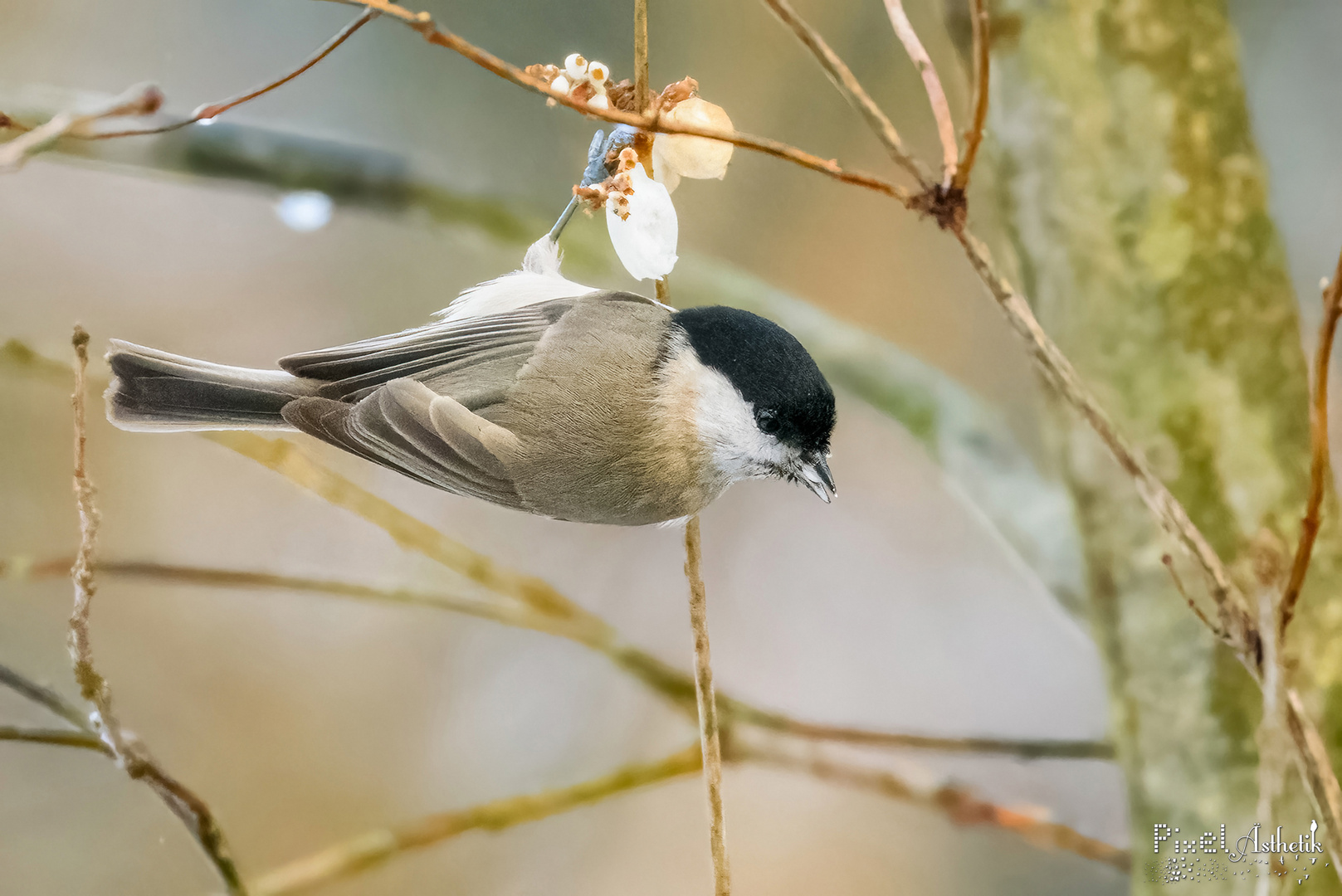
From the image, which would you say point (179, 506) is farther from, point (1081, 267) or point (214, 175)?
point (1081, 267)

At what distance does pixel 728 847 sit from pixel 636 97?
1.87ft

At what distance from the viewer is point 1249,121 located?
705 millimetres

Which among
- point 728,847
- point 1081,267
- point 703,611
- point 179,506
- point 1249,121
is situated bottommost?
point 728,847

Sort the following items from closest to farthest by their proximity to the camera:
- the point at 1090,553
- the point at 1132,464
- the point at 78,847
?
1. the point at 1132,464
2. the point at 78,847
3. the point at 1090,553

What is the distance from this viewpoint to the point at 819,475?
1.78ft

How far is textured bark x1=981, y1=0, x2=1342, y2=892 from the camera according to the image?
2.25 ft

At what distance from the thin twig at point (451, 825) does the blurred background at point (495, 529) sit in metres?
0.01

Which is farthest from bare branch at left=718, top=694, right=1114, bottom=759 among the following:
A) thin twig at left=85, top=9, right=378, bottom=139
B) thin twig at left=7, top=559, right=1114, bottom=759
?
thin twig at left=85, top=9, right=378, bottom=139

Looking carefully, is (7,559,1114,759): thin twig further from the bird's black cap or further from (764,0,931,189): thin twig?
(764,0,931,189): thin twig

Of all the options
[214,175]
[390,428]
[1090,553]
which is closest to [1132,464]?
[1090,553]

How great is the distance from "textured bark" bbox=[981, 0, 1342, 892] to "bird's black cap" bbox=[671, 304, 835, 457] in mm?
310

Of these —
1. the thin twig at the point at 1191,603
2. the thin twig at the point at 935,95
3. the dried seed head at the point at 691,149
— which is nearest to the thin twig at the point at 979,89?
the thin twig at the point at 935,95

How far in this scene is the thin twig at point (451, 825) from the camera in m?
0.66

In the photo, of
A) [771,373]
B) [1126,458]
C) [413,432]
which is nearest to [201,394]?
[413,432]
